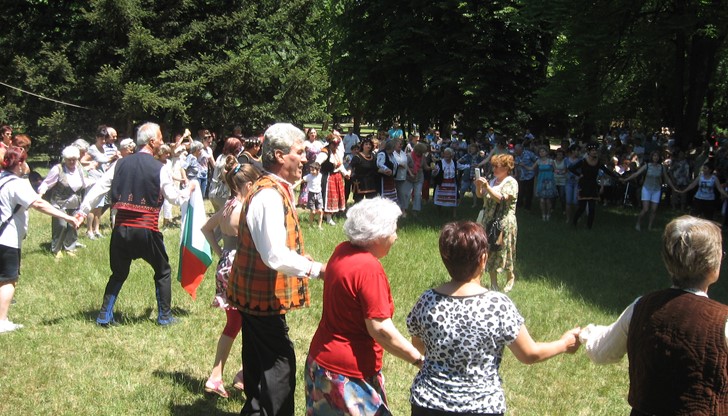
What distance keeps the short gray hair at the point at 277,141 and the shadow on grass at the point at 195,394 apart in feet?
6.65

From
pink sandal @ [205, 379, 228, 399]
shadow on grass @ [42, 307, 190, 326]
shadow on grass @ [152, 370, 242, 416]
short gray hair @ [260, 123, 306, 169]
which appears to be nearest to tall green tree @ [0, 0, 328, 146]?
shadow on grass @ [42, 307, 190, 326]

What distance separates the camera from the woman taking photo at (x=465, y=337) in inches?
120

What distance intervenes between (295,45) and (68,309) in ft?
58.3

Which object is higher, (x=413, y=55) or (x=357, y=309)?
(x=413, y=55)

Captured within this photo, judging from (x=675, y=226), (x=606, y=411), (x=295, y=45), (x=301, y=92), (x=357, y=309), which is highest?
(x=295, y=45)

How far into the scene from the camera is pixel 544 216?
15.5 metres

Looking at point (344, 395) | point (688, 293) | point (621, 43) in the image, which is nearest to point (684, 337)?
point (688, 293)

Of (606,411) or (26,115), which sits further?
(26,115)

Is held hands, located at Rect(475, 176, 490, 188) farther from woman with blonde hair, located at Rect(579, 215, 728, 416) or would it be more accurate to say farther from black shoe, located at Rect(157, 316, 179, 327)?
woman with blonde hair, located at Rect(579, 215, 728, 416)

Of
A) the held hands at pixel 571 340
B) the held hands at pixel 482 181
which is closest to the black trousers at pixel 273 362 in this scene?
the held hands at pixel 571 340

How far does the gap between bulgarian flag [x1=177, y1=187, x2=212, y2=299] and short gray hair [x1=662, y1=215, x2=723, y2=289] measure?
171 inches

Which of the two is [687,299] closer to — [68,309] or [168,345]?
[168,345]

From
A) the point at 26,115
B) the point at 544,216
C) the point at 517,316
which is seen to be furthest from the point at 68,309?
the point at 26,115

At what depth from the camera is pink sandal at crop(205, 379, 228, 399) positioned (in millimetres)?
5105
